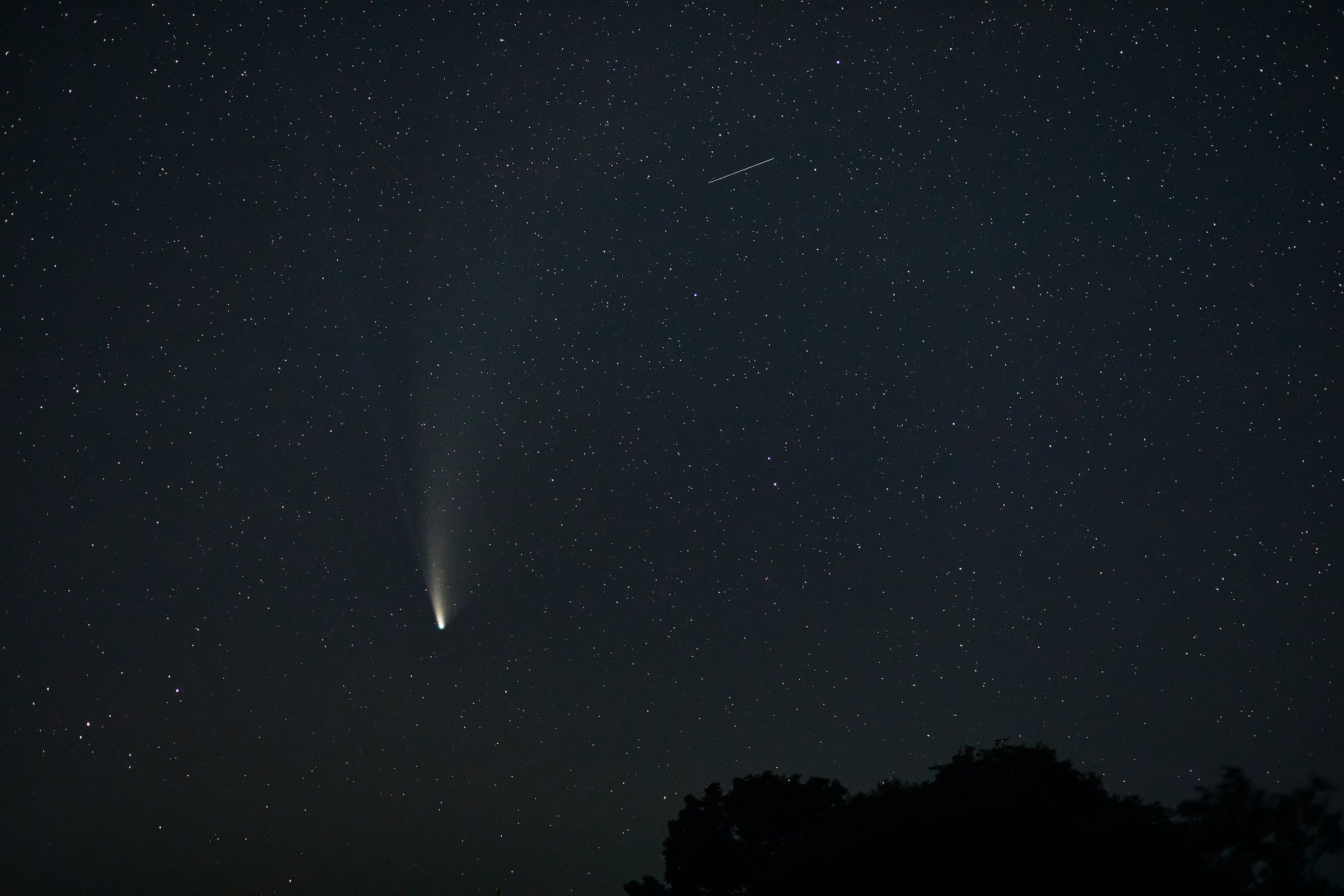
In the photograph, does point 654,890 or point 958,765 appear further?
point 654,890

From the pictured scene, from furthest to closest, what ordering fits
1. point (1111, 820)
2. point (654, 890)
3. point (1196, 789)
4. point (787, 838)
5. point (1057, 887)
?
point (654, 890), point (787, 838), point (1196, 789), point (1111, 820), point (1057, 887)

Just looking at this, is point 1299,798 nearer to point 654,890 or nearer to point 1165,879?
point 1165,879

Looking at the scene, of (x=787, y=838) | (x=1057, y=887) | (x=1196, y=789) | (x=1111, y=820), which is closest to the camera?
(x=1057, y=887)

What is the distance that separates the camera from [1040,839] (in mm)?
14250

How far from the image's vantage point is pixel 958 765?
18156 millimetres

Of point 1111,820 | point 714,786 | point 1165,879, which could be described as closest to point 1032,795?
point 1111,820

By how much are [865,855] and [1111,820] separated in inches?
155

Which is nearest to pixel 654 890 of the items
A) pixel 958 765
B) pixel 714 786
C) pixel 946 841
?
pixel 714 786

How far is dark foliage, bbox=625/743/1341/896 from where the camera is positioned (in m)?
13.9

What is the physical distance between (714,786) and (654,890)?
3.30 m

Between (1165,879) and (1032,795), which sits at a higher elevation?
(1032,795)

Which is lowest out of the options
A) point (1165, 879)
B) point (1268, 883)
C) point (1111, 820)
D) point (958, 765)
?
point (1268, 883)

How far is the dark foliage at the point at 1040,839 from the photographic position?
45.4ft

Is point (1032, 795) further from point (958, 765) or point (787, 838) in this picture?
point (787, 838)
